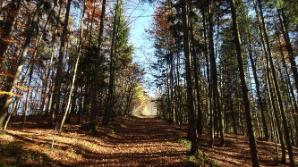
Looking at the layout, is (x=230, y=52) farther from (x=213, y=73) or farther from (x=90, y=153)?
(x=90, y=153)

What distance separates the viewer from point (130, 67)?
42.6 m

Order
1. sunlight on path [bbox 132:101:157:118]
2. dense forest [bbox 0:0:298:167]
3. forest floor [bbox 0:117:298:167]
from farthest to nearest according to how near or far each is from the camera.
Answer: sunlight on path [bbox 132:101:157:118] < dense forest [bbox 0:0:298:167] < forest floor [bbox 0:117:298:167]

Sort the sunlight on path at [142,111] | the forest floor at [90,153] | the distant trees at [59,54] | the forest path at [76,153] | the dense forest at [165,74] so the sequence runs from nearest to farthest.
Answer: the forest path at [76,153], the forest floor at [90,153], the dense forest at [165,74], the distant trees at [59,54], the sunlight on path at [142,111]

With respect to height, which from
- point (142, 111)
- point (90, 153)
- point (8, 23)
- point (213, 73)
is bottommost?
point (90, 153)

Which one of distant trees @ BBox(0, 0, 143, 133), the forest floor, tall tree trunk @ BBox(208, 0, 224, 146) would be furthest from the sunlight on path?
the forest floor

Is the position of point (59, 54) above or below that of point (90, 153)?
above

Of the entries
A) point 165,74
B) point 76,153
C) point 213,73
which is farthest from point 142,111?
point 76,153

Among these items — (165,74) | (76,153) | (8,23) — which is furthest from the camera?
(165,74)

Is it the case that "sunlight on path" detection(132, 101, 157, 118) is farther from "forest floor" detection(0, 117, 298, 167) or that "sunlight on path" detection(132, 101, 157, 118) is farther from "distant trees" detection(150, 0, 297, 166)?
"forest floor" detection(0, 117, 298, 167)

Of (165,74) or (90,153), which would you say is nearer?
(90,153)

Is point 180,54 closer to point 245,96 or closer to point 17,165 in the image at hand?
point 245,96

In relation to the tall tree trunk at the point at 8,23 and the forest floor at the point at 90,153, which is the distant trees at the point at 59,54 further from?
the forest floor at the point at 90,153

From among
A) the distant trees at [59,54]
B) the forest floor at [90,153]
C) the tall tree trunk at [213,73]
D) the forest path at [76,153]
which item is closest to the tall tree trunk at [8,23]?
the distant trees at [59,54]

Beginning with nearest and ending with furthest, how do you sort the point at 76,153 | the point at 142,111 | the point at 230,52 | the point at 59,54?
the point at 76,153, the point at 59,54, the point at 230,52, the point at 142,111
